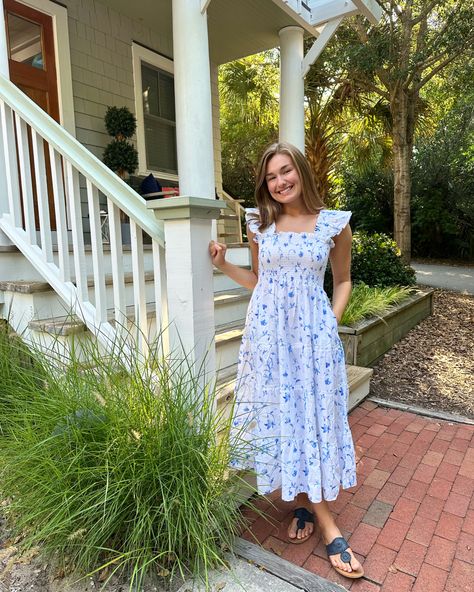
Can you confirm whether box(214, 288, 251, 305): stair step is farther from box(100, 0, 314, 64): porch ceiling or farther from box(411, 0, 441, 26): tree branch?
box(411, 0, 441, 26): tree branch

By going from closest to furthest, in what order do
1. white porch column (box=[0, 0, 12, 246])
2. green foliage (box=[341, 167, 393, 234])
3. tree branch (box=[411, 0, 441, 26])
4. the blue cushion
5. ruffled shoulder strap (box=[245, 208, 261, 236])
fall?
ruffled shoulder strap (box=[245, 208, 261, 236])
white porch column (box=[0, 0, 12, 246])
the blue cushion
tree branch (box=[411, 0, 441, 26])
green foliage (box=[341, 167, 393, 234])

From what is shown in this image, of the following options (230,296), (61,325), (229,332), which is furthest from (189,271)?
(230,296)

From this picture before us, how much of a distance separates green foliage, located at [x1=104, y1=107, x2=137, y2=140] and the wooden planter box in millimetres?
2989

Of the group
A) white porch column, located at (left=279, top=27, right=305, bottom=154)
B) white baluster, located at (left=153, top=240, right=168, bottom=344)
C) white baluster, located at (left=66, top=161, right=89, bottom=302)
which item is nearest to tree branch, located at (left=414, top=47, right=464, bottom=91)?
white porch column, located at (left=279, top=27, right=305, bottom=154)

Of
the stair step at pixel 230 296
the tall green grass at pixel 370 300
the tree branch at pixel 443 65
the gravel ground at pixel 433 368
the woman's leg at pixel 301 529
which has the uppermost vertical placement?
the tree branch at pixel 443 65

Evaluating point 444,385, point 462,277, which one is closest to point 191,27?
point 444,385

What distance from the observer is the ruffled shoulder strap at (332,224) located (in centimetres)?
169

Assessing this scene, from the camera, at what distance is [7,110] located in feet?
8.60

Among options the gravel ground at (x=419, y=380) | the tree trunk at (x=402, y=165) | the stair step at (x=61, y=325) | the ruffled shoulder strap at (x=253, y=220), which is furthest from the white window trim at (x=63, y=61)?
the tree trunk at (x=402, y=165)

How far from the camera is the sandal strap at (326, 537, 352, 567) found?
1.60 metres

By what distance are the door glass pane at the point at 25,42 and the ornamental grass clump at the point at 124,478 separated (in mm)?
3537

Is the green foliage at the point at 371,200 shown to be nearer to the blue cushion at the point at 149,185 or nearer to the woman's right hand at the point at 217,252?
the blue cushion at the point at 149,185

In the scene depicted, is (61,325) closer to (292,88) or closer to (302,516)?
(302,516)

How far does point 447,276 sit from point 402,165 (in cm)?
353
